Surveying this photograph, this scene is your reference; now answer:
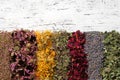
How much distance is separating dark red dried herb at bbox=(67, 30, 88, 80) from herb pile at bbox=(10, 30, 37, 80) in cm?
56

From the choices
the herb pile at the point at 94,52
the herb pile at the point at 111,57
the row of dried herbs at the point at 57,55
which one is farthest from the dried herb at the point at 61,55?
the herb pile at the point at 111,57

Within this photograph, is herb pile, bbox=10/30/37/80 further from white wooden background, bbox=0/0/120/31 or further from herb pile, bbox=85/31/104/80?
white wooden background, bbox=0/0/120/31

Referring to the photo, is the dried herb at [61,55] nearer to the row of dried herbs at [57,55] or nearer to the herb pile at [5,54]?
the row of dried herbs at [57,55]

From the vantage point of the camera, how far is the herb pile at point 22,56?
43.6 feet

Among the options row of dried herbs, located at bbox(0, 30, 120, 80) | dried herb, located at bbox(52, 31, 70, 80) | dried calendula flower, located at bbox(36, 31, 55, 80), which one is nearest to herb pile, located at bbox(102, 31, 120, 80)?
row of dried herbs, located at bbox(0, 30, 120, 80)

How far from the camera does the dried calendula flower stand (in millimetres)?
13312

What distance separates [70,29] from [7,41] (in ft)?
4.74

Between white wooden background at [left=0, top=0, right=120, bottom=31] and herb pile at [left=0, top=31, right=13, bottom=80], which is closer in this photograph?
herb pile at [left=0, top=31, right=13, bottom=80]

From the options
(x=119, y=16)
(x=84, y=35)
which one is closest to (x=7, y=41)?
(x=84, y=35)

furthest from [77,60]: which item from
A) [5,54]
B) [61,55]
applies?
[5,54]

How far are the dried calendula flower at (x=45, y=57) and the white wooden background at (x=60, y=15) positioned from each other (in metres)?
1.08

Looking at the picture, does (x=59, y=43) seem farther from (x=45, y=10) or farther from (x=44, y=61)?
(x=45, y=10)

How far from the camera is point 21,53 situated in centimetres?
1335

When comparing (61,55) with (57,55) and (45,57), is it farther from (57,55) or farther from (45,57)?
(45,57)
